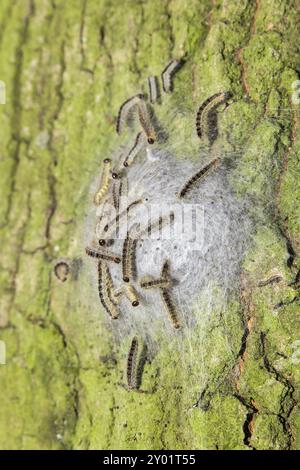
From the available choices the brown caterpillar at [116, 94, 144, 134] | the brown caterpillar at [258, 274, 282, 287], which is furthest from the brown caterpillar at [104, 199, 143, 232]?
the brown caterpillar at [258, 274, 282, 287]

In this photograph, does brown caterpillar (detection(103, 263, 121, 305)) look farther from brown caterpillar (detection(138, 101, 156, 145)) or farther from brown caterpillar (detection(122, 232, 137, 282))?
brown caterpillar (detection(138, 101, 156, 145))

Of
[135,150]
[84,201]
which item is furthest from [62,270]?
[135,150]

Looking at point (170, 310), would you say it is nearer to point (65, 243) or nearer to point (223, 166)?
point (223, 166)

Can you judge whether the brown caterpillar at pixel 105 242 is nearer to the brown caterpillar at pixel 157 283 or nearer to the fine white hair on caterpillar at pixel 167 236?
the fine white hair on caterpillar at pixel 167 236

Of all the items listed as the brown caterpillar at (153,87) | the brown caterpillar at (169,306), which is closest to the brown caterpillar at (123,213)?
the brown caterpillar at (169,306)

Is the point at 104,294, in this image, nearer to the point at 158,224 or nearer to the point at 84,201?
the point at 158,224

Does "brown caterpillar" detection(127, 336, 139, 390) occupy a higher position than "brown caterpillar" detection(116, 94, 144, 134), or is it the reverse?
"brown caterpillar" detection(116, 94, 144, 134)

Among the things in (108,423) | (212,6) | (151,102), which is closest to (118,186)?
(151,102)
